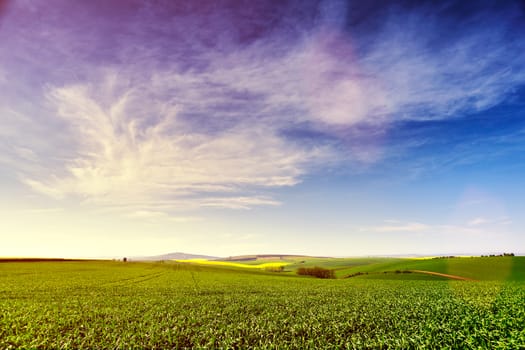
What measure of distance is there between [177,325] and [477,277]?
67.6 m

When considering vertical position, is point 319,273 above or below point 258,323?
below

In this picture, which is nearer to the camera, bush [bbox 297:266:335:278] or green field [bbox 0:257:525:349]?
green field [bbox 0:257:525:349]

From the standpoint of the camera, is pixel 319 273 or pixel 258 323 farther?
pixel 319 273

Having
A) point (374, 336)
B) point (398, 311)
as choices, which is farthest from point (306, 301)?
point (374, 336)

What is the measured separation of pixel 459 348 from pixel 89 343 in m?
17.8

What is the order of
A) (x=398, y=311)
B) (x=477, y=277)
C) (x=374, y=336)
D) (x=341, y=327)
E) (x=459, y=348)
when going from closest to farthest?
(x=459, y=348), (x=374, y=336), (x=341, y=327), (x=398, y=311), (x=477, y=277)

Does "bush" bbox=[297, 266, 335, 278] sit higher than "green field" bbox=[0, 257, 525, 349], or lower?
lower

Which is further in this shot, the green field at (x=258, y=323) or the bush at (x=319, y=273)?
the bush at (x=319, y=273)

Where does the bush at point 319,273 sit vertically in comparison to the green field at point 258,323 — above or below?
below

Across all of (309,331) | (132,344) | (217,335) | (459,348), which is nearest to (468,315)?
(459,348)

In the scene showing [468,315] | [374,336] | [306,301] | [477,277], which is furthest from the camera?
[477,277]

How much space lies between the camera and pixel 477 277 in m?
60.9

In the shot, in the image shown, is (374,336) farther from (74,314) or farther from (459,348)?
(74,314)

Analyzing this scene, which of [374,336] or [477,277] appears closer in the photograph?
[374,336]
